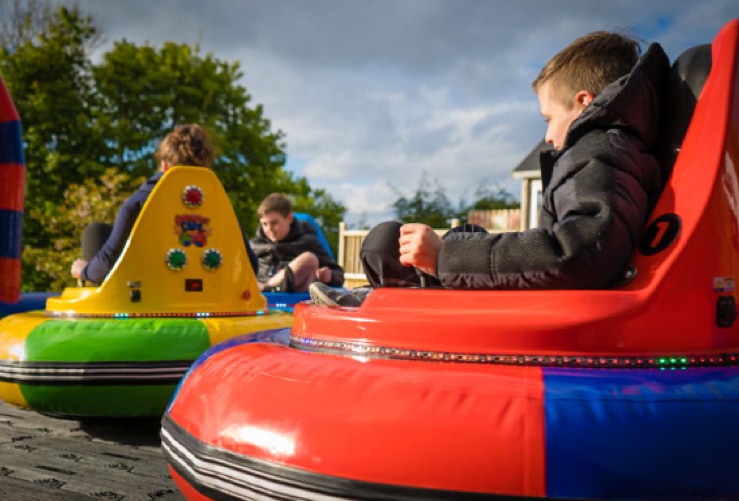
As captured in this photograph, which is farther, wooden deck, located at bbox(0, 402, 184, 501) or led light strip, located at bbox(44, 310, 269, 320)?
led light strip, located at bbox(44, 310, 269, 320)

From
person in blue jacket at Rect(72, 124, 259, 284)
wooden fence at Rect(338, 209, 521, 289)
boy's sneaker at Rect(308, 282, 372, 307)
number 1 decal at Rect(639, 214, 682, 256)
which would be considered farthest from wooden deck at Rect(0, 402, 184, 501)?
wooden fence at Rect(338, 209, 521, 289)

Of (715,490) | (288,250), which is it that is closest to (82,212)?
(288,250)

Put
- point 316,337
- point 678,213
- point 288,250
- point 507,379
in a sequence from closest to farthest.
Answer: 1. point 507,379
2. point 678,213
3. point 316,337
4. point 288,250

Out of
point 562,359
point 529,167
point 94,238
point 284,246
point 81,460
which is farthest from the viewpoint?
point 529,167

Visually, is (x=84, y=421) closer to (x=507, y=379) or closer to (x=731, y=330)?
(x=507, y=379)

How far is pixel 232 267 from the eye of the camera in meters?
3.67

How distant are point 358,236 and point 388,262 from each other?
36.0ft

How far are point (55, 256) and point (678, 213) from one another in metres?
10.8

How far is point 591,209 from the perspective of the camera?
156cm

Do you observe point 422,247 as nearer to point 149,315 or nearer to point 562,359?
point 562,359

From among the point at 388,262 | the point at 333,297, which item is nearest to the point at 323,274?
the point at 333,297

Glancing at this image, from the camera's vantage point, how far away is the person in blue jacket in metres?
3.54

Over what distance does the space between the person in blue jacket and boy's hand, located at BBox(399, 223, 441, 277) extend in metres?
2.00

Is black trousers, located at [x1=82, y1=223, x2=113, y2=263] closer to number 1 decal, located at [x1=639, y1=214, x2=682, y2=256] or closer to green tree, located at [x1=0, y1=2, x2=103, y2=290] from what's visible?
number 1 decal, located at [x1=639, y1=214, x2=682, y2=256]
